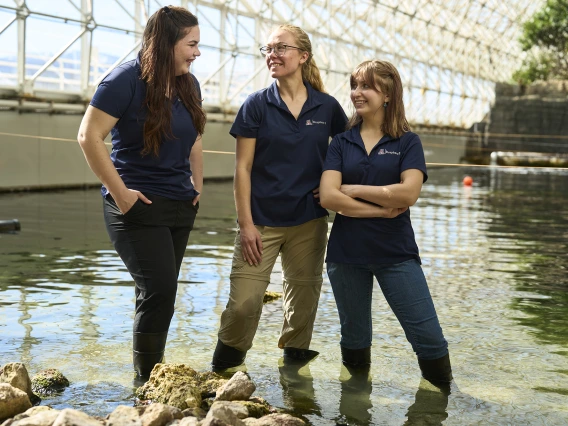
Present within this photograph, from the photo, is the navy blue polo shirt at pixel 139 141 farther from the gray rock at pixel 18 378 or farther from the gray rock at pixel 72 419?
the gray rock at pixel 72 419

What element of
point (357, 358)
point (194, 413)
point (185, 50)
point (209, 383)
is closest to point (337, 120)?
point (185, 50)

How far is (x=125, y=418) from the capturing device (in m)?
3.10

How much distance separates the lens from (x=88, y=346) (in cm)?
463

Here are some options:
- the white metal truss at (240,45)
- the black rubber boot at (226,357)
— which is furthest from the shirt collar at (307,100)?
the white metal truss at (240,45)

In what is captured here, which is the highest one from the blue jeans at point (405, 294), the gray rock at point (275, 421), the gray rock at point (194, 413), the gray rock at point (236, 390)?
the blue jeans at point (405, 294)

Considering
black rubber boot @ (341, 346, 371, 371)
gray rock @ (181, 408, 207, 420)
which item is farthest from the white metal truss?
gray rock @ (181, 408, 207, 420)

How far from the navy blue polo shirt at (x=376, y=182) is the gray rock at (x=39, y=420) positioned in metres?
1.49

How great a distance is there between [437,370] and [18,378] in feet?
5.76

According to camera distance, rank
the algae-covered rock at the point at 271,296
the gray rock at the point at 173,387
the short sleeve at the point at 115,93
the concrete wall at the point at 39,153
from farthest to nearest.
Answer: the concrete wall at the point at 39,153 < the algae-covered rock at the point at 271,296 < the short sleeve at the point at 115,93 < the gray rock at the point at 173,387

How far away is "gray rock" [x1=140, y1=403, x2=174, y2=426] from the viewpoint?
3112mm

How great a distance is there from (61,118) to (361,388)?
16.3 meters

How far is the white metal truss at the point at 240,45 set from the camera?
745 inches

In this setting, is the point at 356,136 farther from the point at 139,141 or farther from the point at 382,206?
the point at 139,141

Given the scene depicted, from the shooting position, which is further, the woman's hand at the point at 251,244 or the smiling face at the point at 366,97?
the woman's hand at the point at 251,244
